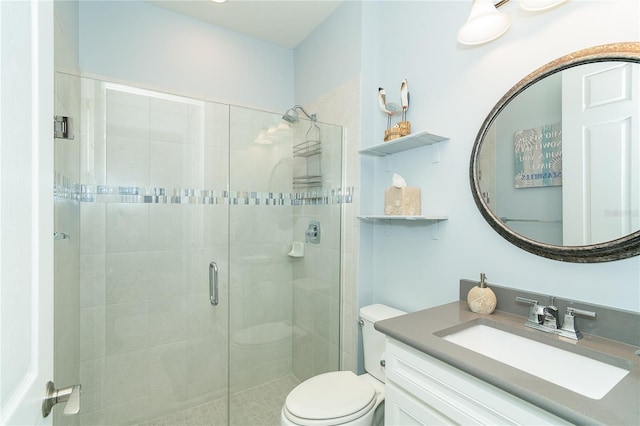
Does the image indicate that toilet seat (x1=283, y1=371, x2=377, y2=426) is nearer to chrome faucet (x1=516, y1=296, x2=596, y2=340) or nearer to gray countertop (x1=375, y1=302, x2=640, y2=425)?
gray countertop (x1=375, y1=302, x2=640, y2=425)

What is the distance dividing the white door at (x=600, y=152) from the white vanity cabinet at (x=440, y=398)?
0.66 metres

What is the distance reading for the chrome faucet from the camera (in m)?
1.07

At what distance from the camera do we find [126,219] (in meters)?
1.80

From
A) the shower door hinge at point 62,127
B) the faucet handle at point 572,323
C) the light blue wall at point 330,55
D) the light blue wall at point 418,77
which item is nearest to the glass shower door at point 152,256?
the shower door hinge at point 62,127

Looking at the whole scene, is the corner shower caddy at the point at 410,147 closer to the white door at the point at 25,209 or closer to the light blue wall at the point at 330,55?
the light blue wall at the point at 330,55

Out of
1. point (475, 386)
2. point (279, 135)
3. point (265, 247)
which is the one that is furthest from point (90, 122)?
point (475, 386)

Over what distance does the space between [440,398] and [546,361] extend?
1.38 feet

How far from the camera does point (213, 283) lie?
6.50ft

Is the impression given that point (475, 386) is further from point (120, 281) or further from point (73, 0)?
point (73, 0)

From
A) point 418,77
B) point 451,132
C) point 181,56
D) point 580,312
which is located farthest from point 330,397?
point 181,56

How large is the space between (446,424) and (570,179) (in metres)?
0.98

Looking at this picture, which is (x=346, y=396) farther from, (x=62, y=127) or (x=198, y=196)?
(x=62, y=127)

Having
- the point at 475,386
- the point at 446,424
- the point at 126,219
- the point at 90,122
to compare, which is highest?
the point at 90,122

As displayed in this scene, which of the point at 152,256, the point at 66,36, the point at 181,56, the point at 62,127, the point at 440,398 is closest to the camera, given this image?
the point at 440,398
